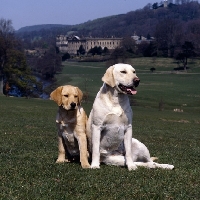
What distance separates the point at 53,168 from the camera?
25.0 ft

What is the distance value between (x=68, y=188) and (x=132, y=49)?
466ft

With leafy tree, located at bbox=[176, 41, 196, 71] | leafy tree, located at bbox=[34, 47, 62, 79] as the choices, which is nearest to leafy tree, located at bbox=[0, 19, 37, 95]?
leafy tree, located at bbox=[34, 47, 62, 79]

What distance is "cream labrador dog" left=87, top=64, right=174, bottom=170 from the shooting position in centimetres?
765

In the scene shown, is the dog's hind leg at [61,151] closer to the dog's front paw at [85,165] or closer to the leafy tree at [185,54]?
the dog's front paw at [85,165]

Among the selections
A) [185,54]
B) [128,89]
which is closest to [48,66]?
[185,54]

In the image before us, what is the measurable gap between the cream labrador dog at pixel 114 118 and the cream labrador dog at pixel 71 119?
152 millimetres

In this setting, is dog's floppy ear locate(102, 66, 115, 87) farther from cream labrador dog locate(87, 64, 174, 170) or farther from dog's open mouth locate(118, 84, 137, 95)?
dog's open mouth locate(118, 84, 137, 95)

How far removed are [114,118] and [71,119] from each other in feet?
2.56

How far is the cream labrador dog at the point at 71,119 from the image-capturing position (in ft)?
26.0

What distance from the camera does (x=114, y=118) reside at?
7.76 m

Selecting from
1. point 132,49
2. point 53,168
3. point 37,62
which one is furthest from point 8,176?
point 132,49

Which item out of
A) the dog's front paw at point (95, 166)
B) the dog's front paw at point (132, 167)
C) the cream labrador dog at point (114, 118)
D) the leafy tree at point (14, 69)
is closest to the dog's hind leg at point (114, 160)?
the cream labrador dog at point (114, 118)

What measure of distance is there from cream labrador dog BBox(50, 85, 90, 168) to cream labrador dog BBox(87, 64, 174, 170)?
6.0 inches

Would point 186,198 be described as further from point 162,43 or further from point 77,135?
point 162,43
